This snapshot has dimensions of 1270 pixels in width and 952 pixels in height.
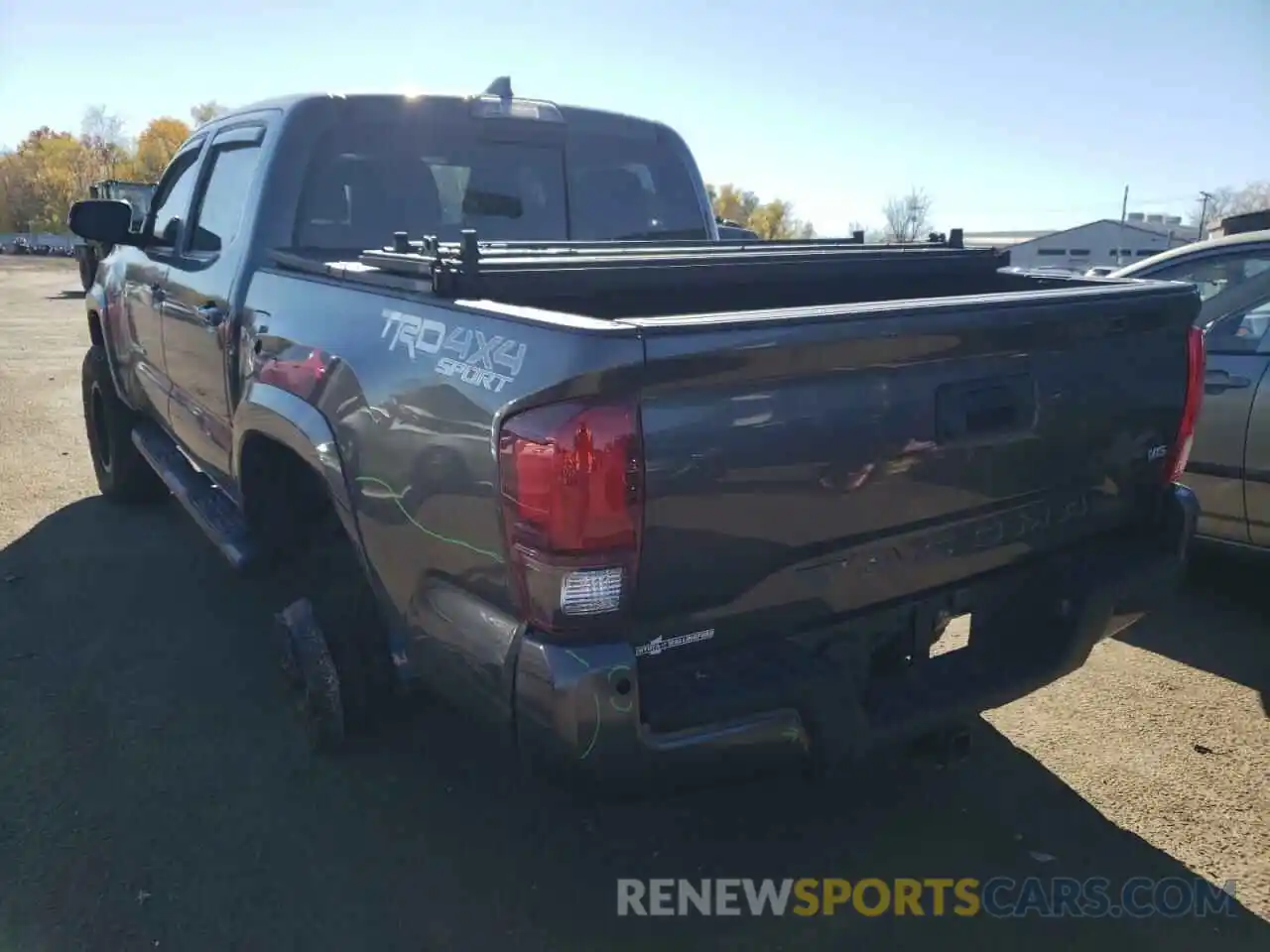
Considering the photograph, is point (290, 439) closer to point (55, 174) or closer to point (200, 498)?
point (200, 498)

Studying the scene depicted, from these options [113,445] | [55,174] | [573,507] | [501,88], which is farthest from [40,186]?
[573,507]

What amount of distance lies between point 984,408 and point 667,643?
975mm

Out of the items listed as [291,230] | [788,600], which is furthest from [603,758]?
[291,230]

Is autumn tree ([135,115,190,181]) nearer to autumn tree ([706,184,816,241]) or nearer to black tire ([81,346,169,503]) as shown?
autumn tree ([706,184,816,241])

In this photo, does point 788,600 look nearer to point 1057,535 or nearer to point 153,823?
point 1057,535

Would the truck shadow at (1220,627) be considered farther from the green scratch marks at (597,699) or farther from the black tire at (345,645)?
the black tire at (345,645)

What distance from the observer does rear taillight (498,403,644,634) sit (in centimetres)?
189

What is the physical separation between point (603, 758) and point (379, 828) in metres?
1.26

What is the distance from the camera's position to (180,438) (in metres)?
4.60

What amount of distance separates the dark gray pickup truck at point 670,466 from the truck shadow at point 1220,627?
56.7 inches

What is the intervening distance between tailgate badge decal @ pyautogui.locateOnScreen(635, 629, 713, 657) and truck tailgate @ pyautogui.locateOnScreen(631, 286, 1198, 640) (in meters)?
0.02

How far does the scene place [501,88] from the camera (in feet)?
13.8

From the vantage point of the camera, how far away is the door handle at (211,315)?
11.8 ft

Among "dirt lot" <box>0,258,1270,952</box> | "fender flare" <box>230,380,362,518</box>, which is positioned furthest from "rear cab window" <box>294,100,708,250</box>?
"dirt lot" <box>0,258,1270,952</box>
